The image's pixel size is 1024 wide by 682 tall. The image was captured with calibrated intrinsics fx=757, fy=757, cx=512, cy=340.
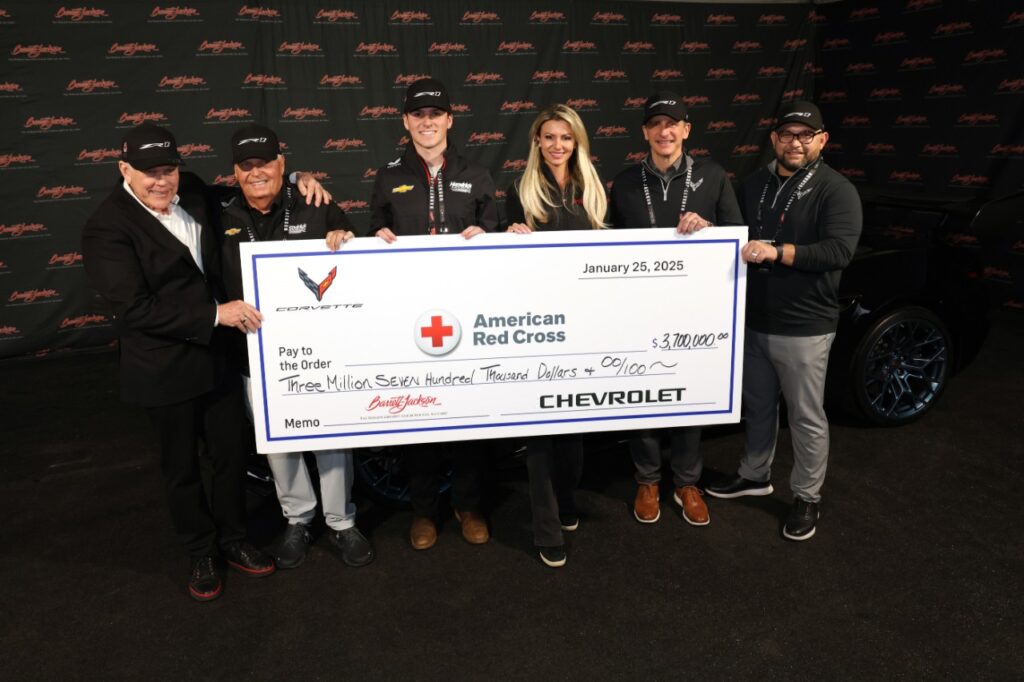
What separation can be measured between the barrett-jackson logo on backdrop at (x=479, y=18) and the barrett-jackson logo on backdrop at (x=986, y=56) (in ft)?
14.7

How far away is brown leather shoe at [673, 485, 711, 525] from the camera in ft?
10.9

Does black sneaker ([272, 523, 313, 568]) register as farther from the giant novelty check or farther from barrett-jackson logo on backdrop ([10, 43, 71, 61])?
barrett-jackson logo on backdrop ([10, 43, 71, 61])

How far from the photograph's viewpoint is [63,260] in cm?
634

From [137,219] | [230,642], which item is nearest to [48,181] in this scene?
[137,219]

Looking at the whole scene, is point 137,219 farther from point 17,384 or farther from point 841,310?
point 17,384

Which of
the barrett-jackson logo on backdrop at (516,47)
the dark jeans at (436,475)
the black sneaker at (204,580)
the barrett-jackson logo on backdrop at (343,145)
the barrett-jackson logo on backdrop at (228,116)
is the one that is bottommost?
the black sneaker at (204,580)

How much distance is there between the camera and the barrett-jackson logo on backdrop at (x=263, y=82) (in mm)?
6723

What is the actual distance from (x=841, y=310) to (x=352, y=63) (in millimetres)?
5142

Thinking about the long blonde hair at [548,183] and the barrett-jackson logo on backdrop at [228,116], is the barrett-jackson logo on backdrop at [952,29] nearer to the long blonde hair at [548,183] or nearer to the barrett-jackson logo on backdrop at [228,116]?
the long blonde hair at [548,183]

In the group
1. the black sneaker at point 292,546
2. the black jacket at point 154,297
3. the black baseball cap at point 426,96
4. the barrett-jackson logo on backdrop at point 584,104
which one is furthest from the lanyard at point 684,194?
the barrett-jackson logo on backdrop at point 584,104

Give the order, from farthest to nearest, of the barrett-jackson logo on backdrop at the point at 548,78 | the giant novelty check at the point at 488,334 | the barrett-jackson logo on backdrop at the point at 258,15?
1. the barrett-jackson logo on backdrop at the point at 548,78
2. the barrett-jackson logo on backdrop at the point at 258,15
3. the giant novelty check at the point at 488,334

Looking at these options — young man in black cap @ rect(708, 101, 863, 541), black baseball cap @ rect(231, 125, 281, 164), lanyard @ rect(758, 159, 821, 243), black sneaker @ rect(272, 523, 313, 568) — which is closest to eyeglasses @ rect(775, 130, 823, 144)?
young man in black cap @ rect(708, 101, 863, 541)

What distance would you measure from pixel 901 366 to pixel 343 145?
5210 mm

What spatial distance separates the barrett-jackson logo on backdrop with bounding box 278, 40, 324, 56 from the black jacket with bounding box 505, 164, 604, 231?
15.6 ft
